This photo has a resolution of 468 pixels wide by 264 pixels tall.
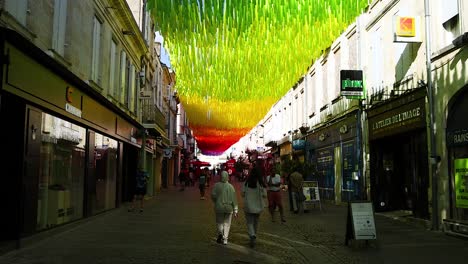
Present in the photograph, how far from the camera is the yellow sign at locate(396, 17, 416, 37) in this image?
41.3ft

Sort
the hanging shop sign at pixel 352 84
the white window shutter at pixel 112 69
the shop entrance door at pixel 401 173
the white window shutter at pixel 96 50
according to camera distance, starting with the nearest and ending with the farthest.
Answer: the shop entrance door at pixel 401 173
the white window shutter at pixel 96 50
the hanging shop sign at pixel 352 84
the white window shutter at pixel 112 69

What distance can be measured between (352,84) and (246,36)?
12.0m

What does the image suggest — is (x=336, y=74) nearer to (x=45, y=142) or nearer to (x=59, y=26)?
(x=59, y=26)

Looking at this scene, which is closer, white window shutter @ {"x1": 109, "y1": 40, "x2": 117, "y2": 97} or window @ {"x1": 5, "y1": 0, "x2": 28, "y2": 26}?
window @ {"x1": 5, "y1": 0, "x2": 28, "y2": 26}

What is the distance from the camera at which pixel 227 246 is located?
9.56 meters

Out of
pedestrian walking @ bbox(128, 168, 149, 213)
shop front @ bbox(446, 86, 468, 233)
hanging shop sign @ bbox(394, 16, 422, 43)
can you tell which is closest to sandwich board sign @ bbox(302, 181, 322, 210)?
pedestrian walking @ bbox(128, 168, 149, 213)

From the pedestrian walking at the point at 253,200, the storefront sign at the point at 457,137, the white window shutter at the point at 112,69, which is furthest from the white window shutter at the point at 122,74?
the storefront sign at the point at 457,137

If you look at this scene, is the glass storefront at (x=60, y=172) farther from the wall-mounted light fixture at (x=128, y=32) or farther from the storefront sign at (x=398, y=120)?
the storefront sign at (x=398, y=120)

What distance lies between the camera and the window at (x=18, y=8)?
8.45m

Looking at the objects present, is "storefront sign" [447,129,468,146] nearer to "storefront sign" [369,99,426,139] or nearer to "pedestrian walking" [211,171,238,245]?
"storefront sign" [369,99,426,139]

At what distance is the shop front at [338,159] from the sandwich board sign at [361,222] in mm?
8243

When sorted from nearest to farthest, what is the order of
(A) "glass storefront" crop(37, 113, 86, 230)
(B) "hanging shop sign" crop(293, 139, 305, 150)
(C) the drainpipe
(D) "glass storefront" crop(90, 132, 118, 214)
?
1. (A) "glass storefront" crop(37, 113, 86, 230)
2. (C) the drainpipe
3. (D) "glass storefront" crop(90, 132, 118, 214)
4. (B) "hanging shop sign" crop(293, 139, 305, 150)

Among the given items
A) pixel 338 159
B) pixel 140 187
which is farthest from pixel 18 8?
pixel 338 159

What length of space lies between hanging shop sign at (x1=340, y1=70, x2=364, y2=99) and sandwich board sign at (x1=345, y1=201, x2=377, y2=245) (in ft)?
24.5
